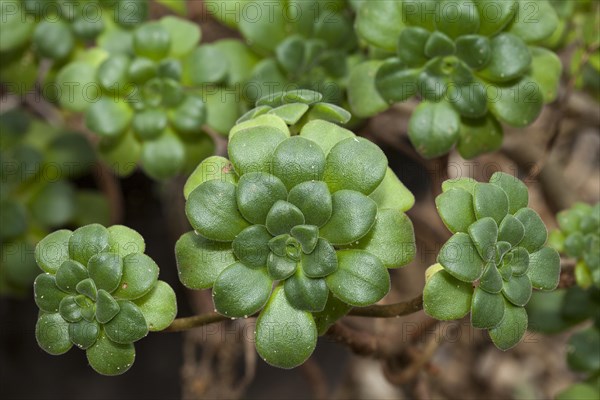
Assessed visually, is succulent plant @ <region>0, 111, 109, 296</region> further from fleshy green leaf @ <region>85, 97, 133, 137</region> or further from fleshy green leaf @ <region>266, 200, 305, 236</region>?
fleshy green leaf @ <region>266, 200, 305, 236</region>

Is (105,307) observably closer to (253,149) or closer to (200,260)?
(200,260)

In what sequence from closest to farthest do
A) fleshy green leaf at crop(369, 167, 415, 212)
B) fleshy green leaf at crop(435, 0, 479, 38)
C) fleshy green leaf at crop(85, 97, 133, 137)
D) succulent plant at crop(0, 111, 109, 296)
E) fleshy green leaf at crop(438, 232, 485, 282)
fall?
fleshy green leaf at crop(438, 232, 485, 282) → fleshy green leaf at crop(369, 167, 415, 212) → fleshy green leaf at crop(435, 0, 479, 38) → fleshy green leaf at crop(85, 97, 133, 137) → succulent plant at crop(0, 111, 109, 296)

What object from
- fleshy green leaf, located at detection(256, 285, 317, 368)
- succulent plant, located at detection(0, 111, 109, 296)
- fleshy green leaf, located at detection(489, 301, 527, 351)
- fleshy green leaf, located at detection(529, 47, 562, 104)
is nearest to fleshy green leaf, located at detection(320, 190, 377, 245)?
fleshy green leaf, located at detection(256, 285, 317, 368)

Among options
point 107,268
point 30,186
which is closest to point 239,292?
point 107,268

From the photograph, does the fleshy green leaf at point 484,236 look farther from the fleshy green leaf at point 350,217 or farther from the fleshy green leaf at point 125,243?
the fleshy green leaf at point 125,243

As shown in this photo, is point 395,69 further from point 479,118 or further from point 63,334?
point 63,334

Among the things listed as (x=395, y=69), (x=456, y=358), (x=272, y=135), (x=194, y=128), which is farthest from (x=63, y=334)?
(x=456, y=358)

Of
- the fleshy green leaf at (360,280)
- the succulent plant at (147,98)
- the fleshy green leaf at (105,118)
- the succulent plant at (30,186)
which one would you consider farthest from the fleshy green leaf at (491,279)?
the succulent plant at (30,186)
